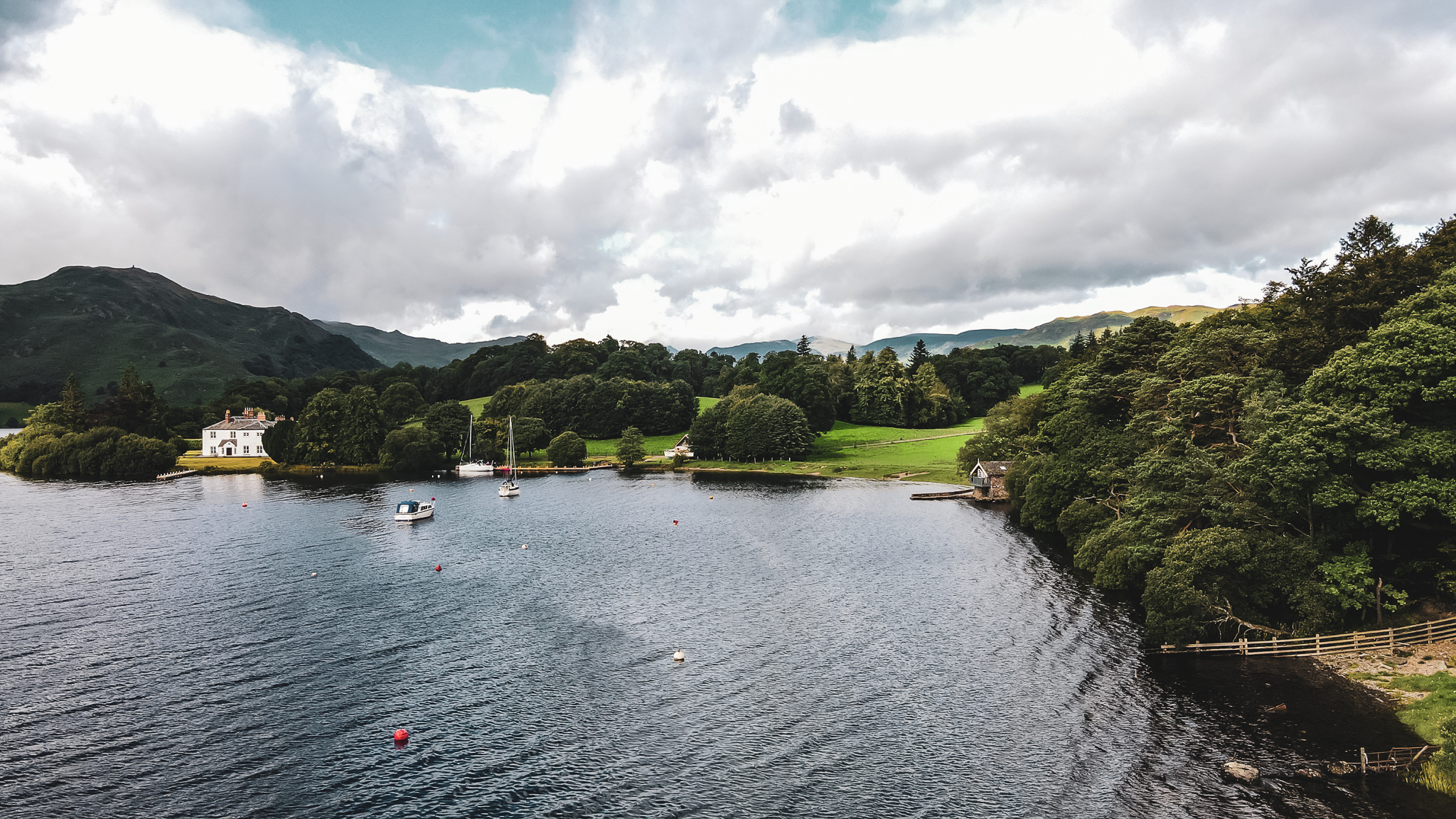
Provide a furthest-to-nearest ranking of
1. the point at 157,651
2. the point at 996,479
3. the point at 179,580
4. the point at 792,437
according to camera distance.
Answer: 1. the point at 792,437
2. the point at 996,479
3. the point at 179,580
4. the point at 157,651

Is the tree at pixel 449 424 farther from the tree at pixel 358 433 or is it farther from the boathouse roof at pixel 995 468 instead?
the boathouse roof at pixel 995 468

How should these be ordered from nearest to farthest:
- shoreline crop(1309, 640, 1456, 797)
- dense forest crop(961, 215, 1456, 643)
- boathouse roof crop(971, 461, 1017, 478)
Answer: shoreline crop(1309, 640, 1456, 797), dense forest crop(961, 215, 1456, 643), boathouse roof crop(971, 461, 1017, 478)

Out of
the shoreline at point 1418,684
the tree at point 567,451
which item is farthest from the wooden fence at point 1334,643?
the tree at point 567,451

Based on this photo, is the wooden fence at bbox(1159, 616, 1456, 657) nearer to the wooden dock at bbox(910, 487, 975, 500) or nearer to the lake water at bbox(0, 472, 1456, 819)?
the lake water at bbox(0, 472, 1456, 819)

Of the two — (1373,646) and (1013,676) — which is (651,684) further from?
(1373,646)

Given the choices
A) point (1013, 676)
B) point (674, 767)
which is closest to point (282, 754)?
point (674, 767)

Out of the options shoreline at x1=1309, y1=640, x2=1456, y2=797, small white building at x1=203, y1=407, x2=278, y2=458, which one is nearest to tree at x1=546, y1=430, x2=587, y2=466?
small white building at x1=203, y1=407, x2=278, y2=458
